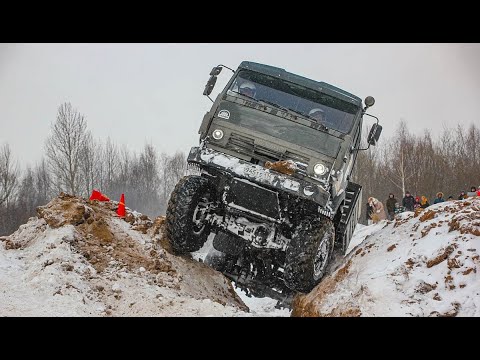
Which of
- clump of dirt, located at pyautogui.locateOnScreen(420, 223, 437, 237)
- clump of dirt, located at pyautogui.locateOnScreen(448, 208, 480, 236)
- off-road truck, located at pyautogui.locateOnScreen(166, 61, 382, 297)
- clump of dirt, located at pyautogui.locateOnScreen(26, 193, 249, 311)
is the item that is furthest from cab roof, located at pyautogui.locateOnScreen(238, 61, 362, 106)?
clump of dirt, located at pyautogui.locateOnScreen(26, 193, 249, 311)

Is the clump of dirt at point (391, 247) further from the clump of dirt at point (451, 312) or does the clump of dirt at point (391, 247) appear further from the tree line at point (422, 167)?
the tree line at point (422, 167)

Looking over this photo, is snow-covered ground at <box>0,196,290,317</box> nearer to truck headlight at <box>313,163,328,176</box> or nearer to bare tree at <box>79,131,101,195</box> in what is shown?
truck headlight at <box>313,163,328,176</box>

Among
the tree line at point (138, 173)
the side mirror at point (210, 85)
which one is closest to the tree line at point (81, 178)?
the tree line at point (138, 173)

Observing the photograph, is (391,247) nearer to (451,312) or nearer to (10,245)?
(451,312)

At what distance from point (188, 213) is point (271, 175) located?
4.57 ft

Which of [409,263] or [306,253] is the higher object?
[409,263]

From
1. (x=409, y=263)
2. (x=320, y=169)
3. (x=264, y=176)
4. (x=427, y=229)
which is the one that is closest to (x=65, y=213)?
(x=264, y=176)

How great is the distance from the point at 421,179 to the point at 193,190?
3110cm

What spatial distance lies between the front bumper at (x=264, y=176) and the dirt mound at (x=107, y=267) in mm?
1686

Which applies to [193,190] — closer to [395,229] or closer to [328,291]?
[328,291]

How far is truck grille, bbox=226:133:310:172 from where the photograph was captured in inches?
281

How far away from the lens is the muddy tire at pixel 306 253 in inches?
271

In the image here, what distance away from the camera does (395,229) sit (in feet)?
26.7

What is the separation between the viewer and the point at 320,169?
7.09m
